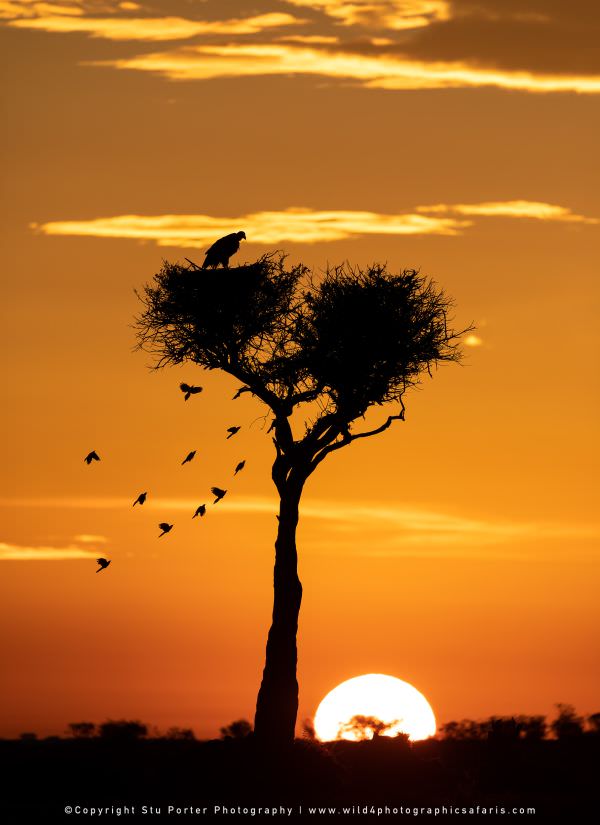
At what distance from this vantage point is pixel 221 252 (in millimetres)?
43344

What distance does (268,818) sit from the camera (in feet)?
113

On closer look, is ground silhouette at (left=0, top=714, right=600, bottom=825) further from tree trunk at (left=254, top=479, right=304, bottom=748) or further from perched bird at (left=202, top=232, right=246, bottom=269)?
perched bird at (left=202, top=232, right=246, bottom=269)

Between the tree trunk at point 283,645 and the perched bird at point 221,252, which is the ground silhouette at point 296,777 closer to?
the tree trunk at point 283,645

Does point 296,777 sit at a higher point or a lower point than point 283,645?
lower

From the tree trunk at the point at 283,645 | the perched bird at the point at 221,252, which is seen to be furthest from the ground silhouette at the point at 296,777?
the perched bird at the point at 221,252

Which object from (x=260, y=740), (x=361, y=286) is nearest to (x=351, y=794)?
(x=260, y=740)

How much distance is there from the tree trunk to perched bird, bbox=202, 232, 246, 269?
750 cm

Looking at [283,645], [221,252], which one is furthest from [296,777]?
[221,252]

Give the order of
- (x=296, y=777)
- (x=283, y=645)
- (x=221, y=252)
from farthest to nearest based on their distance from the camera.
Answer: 1. (x=221, y=252)
2. (x=283, y=645)
3. (x=296, y=777)

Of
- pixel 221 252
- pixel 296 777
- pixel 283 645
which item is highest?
pixel 221 252

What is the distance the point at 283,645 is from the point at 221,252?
12.5 m

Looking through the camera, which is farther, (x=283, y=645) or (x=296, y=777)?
(x=283, y=645)

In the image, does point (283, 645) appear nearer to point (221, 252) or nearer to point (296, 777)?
point (296, 777)

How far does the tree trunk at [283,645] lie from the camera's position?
3959cm
